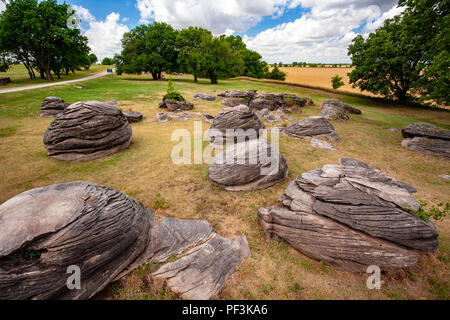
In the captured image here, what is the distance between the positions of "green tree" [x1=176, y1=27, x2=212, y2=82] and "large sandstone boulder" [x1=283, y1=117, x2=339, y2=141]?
125ft

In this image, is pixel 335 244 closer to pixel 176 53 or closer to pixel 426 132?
pixel 426 132

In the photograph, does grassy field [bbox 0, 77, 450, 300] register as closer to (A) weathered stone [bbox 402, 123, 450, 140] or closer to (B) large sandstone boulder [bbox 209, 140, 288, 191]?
(B) large sandstone boulder [bbox 209, 140, 288, 191]

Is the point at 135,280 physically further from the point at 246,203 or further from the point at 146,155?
the point at 146,155

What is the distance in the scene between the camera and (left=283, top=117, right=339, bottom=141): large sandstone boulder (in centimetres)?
1656

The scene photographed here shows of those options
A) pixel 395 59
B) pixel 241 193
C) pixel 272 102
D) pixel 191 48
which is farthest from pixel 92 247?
pixel 191 48

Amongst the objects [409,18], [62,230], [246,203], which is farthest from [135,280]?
[409,18]

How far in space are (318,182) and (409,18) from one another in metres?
21.5

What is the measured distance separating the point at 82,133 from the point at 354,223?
14133 mm

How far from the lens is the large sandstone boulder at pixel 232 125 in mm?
15288

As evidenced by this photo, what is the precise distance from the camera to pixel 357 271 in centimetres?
561

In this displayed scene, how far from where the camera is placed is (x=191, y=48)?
49719 millimetres

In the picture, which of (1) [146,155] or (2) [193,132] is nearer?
(1) [146,155]

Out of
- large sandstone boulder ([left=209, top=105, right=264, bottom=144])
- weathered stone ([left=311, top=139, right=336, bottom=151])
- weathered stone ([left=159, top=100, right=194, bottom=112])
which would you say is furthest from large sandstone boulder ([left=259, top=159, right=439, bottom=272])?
weathered stone ([left=159, top=100, right=194, bottom=112])

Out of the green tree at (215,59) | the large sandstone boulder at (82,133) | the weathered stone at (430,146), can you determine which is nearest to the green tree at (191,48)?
the green tree at (215,59)
